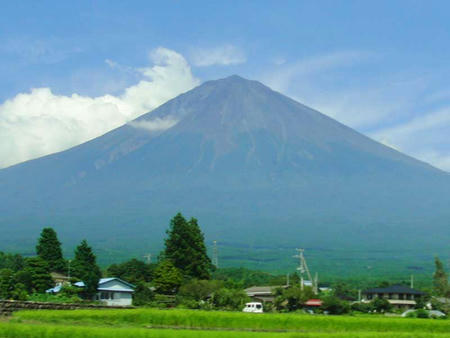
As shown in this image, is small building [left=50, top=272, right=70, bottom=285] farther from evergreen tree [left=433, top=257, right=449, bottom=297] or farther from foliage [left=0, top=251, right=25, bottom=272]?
evergreen tree [left=433, top=257, right=449, bottom=297]

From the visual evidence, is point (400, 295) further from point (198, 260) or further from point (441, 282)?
point (198, 260)

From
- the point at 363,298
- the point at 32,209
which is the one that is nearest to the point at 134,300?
the point at 363,298

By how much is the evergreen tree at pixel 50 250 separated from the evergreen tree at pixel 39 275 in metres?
4.33

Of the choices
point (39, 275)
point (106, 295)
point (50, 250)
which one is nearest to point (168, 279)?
point (106, 295)

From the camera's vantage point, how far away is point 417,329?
27359 millimetres

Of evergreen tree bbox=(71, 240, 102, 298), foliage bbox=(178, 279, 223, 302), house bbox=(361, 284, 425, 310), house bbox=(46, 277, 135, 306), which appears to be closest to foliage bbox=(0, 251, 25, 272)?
evergreen tree bbox=(71, 240, 102, 298)

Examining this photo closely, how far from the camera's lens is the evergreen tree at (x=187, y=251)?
46.1 meters

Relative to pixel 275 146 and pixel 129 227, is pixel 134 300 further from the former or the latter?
pixel 275 146

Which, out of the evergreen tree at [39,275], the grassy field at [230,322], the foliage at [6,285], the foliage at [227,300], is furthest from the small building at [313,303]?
the foliage at [6,285]

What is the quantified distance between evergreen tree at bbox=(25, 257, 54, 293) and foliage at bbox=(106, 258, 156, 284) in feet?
38.6

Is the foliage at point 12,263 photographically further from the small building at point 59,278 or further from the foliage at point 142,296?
the foliage at point 142,296

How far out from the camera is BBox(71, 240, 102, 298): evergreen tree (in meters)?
43.1

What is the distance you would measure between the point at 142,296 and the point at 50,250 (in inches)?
371

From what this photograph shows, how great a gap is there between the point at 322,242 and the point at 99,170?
248ft
